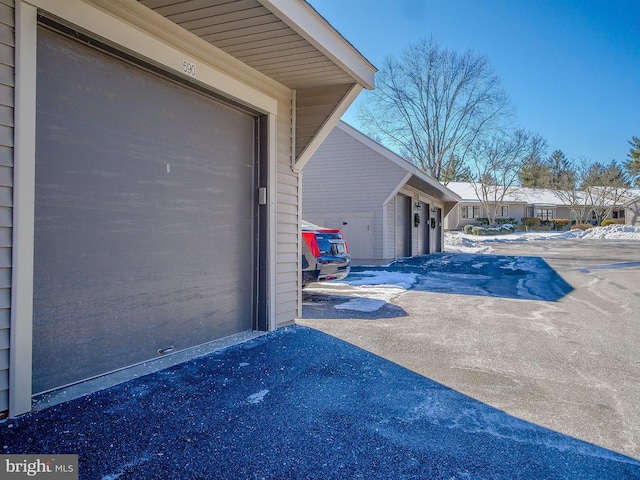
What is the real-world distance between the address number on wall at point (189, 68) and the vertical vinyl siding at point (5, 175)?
1379mm

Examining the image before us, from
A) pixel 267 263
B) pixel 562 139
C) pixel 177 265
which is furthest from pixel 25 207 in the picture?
pixel 562 139

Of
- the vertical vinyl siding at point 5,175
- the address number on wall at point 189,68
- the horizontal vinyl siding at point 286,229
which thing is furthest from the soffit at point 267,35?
the vertical vinyl siding at point 5,175

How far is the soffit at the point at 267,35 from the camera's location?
130 inches

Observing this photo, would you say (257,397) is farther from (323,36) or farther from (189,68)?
(323,36)

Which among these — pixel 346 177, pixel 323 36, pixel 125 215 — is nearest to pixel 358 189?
pixel 346 177

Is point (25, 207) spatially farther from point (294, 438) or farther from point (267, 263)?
point (267, 263)

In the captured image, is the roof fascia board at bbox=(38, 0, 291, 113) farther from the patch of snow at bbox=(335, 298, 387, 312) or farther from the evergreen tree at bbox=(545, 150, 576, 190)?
the evergreen tree at bbox=(545, 150, 576, 190)

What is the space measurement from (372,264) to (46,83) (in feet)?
39.0

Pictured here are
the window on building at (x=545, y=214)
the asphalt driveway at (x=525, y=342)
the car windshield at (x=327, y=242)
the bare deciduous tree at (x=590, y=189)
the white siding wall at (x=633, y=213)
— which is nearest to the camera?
the asphalt driveway at (x=525, y=342)

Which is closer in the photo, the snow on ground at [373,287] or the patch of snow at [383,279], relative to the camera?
the snow on ground at [373,287]

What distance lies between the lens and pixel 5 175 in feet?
8.17

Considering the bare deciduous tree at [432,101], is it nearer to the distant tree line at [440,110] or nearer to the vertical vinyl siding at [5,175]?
the distant tree line at [440,110]

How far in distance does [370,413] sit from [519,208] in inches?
1751

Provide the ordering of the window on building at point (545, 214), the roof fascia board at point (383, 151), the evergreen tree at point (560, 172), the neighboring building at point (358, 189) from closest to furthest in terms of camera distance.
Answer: the roof fascia board at point (383, 151) → the neighboring building at point (358, 189) → the evergreen tree at point (560, 172) → the window on building at point (545, 214)
